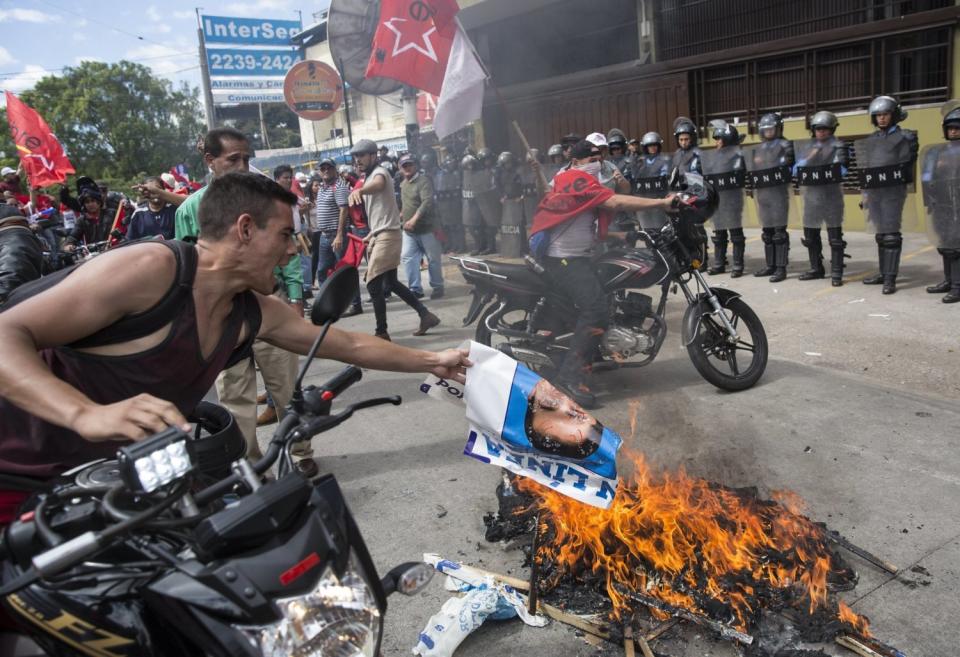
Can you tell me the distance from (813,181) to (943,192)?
153 cm

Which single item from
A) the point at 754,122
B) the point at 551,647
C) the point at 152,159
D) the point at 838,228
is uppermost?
the point at 152,159

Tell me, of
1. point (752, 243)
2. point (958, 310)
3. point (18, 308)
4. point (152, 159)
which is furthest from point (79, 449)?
point (152, 159)

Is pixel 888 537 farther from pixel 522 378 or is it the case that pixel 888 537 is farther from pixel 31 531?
pixel 31 531

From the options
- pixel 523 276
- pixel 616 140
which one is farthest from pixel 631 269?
pixel 616 140

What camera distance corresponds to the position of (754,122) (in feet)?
41.0

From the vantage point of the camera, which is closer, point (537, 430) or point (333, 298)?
point (333, 298)

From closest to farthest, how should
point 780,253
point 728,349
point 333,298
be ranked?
1. point 333,298
2. point 728,349
3. point 780,253

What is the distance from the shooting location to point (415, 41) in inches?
332

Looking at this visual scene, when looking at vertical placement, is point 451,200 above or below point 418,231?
above

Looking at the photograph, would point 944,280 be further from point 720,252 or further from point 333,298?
point 333,298

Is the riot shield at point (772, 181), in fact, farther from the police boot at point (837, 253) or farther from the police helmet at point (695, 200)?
the police helmet at point (695, 200)

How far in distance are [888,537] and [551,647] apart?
1.61 meters

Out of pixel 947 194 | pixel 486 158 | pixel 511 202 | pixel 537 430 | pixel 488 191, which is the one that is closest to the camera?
pixel 537 430

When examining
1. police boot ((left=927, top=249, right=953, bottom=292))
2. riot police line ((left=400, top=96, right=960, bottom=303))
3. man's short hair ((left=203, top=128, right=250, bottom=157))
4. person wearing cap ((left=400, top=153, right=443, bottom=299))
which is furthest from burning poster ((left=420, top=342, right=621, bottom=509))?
person wearing cap ((left=400, top=153, right=443, bottom=299))
